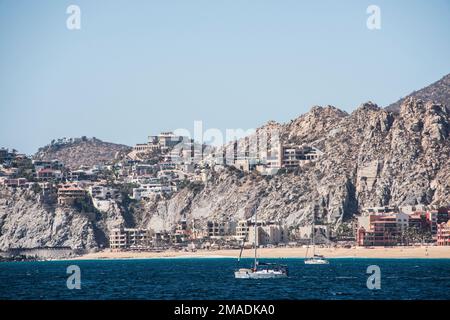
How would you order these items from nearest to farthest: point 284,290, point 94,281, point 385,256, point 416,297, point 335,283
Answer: point 416,297, point 284,290, point 335,283, point 94,281, point 385,256

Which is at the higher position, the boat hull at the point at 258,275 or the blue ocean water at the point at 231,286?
the boat hull at the point at 258,275

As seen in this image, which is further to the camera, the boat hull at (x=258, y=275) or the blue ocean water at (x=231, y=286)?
the boat hull at (x=258, y=275)

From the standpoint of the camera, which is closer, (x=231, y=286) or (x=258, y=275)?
(x=231, y=286)

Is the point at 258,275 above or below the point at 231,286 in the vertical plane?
above

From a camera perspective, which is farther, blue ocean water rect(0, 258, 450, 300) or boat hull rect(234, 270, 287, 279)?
boat hull rect(234, 270, 287, 279)

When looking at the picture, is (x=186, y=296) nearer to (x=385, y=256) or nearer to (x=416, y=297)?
(x=416, y=297)

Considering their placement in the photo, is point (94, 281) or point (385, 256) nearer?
point (94, 281)

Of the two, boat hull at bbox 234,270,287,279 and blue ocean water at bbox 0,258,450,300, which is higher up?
boat hull at bbox 234,270,287,279
